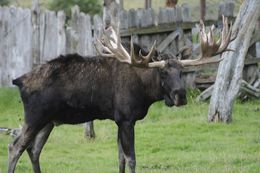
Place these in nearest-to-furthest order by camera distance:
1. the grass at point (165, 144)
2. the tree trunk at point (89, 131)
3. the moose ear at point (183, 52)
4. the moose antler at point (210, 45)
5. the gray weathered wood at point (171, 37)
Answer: the moose antler at point (210, 45)
the moose ear at point (183, 52)
the grass at point (165, 144)
the tree trunk at point (89, 131)
the gray weathered wood at point (171, 37)

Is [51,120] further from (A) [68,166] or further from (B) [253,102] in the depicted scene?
(B) [253,102]

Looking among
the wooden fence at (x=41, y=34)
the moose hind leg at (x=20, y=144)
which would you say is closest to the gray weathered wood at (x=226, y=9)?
the wooden fence at (x=41, y=34)

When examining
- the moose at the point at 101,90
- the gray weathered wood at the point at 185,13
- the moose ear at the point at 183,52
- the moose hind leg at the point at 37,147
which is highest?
the gray weathered wood at the point at 185,13

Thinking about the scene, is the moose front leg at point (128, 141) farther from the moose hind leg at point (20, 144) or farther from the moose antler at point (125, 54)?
the moose hind leg at point (20, 144)

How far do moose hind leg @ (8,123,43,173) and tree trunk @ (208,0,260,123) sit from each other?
272 inches

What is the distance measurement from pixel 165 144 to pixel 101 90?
13.6 feet

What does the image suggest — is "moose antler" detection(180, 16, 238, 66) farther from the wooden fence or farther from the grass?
the wooden fence

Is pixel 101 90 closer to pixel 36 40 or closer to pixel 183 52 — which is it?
pixel 183 52

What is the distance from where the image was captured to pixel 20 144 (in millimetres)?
10625

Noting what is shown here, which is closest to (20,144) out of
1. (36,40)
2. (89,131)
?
(89,131)

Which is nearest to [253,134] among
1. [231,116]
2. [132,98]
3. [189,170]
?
[231,116]

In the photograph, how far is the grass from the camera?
12172 millimetres

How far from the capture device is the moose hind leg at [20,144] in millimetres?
10562

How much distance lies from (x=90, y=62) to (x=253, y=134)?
18.6 ft
